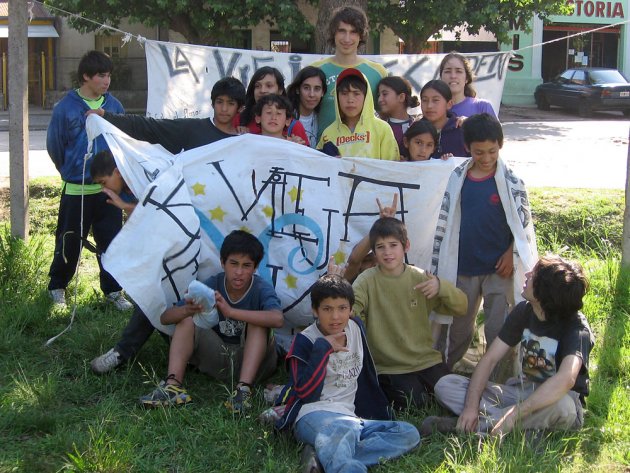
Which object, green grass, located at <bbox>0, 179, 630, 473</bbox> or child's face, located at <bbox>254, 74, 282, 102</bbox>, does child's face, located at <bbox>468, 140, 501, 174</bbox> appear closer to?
green grass, located at <bbox>0, 179, 630, 473</bbox>

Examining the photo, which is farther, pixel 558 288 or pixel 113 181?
pixel 113 181

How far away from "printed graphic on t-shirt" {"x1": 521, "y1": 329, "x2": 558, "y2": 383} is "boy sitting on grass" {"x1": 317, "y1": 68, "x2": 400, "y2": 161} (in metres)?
1.55

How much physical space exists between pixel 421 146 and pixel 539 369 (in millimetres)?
1592

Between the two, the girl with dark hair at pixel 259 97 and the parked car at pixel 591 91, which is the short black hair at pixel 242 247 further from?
the parked car at pixel 591 91

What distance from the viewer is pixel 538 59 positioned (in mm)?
28219

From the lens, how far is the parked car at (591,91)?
2266 cm

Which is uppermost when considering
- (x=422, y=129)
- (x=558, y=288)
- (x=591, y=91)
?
(x=591, y=91)

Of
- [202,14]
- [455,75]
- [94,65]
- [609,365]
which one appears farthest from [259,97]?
[202,14]

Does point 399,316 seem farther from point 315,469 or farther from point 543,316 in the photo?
point 315,469

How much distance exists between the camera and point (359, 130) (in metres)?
5.02

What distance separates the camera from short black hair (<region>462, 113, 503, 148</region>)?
4.32m

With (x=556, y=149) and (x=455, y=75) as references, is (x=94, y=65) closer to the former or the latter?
(x=455, y=75)

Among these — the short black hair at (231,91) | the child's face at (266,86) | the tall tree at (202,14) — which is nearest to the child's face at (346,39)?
the child's face at (266,86)

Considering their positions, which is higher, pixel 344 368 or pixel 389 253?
pixel 389 253
